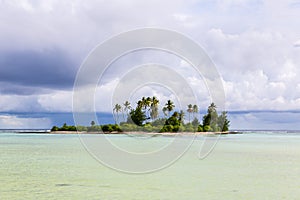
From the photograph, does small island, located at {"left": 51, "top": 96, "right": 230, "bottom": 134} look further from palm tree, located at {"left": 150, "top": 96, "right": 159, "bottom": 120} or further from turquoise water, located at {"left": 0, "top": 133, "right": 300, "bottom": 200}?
turquoise water, located at {"left": 0, "top": 133, "right": 300, "bottom": 200}

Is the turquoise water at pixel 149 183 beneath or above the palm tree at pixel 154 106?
beneath

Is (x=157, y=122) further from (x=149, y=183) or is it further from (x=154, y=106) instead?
(x=149, y=183)

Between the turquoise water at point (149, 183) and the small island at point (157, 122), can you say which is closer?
the turquoise water at point (149, 183)

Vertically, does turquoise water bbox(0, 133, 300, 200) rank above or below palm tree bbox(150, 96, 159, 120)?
below

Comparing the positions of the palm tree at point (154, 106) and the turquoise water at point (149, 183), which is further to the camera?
the palm tree at point (154, 106)

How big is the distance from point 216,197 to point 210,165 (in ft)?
34.5

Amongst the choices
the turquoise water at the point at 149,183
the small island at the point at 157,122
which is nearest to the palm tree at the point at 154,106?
the small island at the point at 157,122

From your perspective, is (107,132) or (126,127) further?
(107,132)

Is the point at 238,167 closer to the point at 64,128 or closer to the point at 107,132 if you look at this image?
the point at 107,132

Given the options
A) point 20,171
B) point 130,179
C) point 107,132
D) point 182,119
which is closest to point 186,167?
point 130,179

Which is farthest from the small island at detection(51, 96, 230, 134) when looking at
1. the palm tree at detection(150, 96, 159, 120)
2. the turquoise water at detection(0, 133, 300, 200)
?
the turquoise water at detection(0, 133, 300, 200)

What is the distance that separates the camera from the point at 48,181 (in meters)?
17.8

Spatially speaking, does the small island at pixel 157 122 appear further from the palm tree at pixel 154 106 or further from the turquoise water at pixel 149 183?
the turquoise water at pixel 149 183

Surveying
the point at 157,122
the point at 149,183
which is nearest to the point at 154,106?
the point at 157,122
